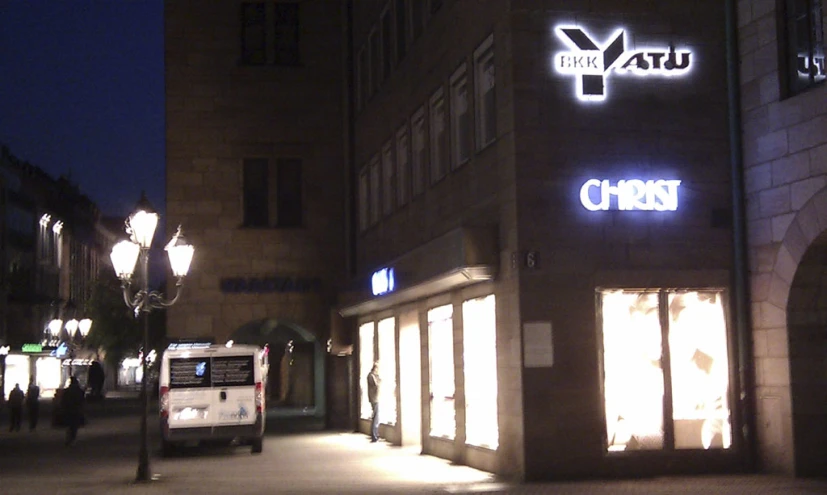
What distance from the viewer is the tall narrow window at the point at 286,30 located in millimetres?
40688

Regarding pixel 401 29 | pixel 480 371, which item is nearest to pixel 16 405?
pixel 401 29

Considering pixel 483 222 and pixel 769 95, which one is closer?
pixel 769 95

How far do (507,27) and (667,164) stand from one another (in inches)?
129

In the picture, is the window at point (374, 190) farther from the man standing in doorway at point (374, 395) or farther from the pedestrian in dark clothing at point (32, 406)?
the pedestrian in dark clothing at point (32, 406)

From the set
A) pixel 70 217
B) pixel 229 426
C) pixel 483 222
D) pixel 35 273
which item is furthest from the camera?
pixel 70 217

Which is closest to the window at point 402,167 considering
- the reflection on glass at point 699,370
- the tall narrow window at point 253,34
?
the reflection on glass at point 699,370

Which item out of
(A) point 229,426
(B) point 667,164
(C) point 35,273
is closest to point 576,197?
(B) point 667,164

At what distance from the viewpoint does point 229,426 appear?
2781cm

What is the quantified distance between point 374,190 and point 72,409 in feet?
31.1

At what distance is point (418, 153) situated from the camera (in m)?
27.1

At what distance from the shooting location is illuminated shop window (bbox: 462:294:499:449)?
21.0 m

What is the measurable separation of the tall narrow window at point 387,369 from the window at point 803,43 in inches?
509

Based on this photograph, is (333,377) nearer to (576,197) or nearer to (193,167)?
(193,167)

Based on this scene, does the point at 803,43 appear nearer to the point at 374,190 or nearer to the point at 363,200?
the point at 374,190
